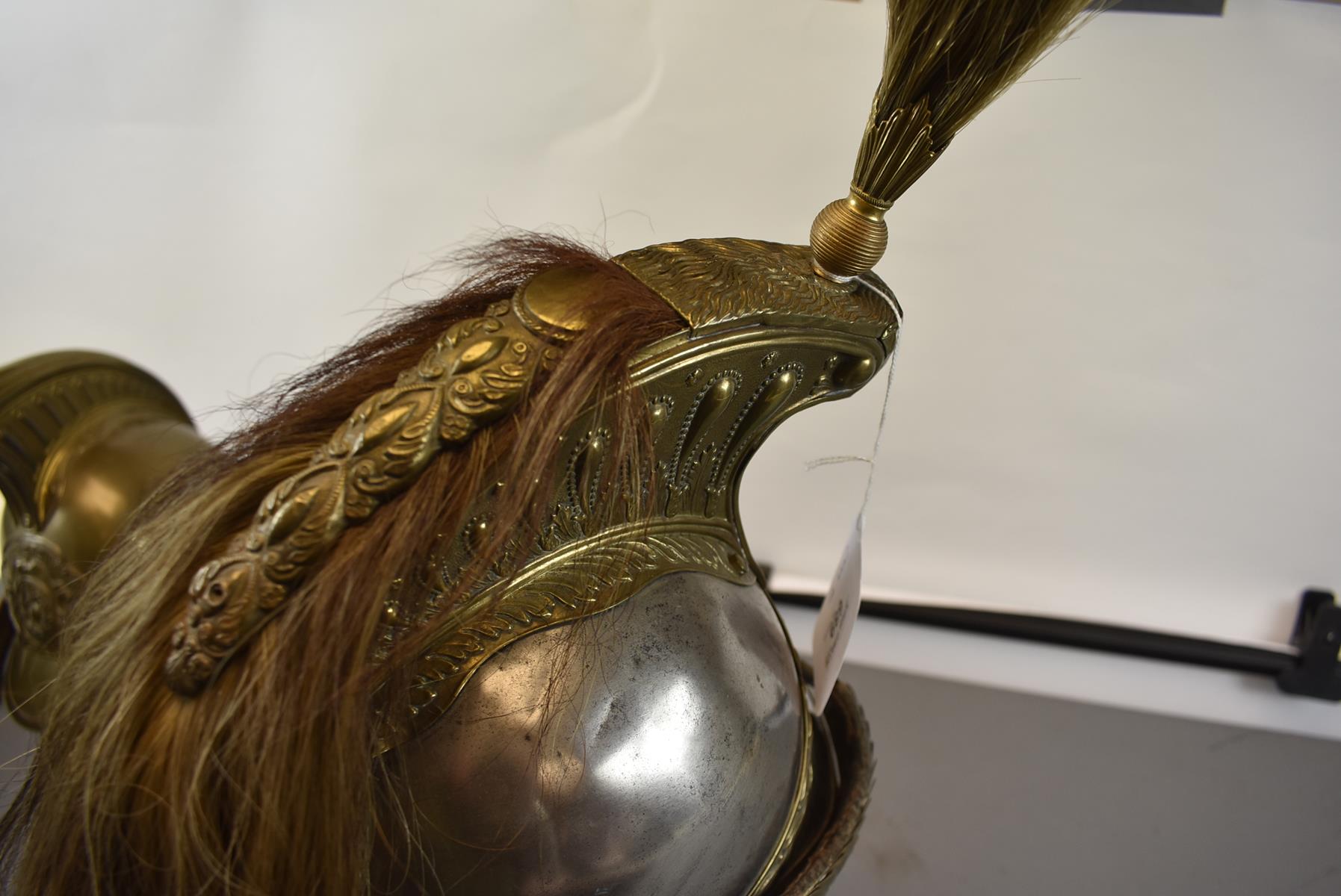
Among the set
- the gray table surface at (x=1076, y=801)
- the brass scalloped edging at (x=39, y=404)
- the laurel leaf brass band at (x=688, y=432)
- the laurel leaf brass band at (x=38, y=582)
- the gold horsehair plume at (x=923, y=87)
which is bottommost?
the gray table surface at (x=1076, y=801)

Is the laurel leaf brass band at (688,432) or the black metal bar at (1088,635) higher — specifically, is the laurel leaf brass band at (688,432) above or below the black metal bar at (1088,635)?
above

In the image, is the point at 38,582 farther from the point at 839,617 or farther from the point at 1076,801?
the point at 1076,801

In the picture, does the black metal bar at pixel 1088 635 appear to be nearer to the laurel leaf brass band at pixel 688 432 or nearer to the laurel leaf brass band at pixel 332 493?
the laurel leaf brass band at pixel 688 432

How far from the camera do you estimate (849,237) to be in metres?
0.56

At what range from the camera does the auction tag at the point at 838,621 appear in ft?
2.10

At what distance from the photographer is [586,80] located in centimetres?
123

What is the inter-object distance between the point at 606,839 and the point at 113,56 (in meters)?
1.31

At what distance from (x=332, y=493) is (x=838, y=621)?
14.1 inches

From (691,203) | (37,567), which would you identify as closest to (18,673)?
(37,567)

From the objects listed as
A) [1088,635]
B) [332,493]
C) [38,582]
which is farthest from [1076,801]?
[38,582]

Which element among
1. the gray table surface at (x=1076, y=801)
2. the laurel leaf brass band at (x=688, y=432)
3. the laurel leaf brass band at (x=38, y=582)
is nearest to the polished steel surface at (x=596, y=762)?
the laurel leaf brass band at (x=688, y=432)

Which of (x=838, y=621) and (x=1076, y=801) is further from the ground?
(x=838, y=621)

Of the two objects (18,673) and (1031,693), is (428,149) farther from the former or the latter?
(1031,693)

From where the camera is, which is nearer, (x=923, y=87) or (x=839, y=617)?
(x=923, y=87)
